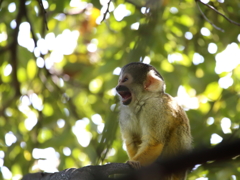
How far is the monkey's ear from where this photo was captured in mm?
3881

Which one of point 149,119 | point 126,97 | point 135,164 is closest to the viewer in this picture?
point 135,164

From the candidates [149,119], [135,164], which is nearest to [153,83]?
[149,119]

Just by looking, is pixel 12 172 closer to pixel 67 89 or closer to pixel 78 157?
pixel 78 157

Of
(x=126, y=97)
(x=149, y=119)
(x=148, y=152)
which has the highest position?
(x=126, y=97)

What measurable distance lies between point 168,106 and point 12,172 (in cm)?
260

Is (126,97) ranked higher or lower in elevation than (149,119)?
higher

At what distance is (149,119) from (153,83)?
0.49 meters

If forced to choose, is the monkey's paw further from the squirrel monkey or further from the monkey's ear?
the monkey's ear

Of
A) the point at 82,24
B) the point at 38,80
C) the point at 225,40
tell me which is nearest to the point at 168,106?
the point at 225,40

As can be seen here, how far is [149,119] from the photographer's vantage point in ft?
11.8

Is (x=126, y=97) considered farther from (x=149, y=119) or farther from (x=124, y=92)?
(x=149, y=119)

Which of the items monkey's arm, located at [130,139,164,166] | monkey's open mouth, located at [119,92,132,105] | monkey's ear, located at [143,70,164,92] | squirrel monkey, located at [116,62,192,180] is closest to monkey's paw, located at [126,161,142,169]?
squirrel monkey, located at [116,62,192,180]

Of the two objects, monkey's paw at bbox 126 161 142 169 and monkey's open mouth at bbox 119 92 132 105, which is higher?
monkey's open mouth at bbox 119 92 132 105

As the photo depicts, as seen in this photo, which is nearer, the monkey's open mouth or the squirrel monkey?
the squirrel monkey
